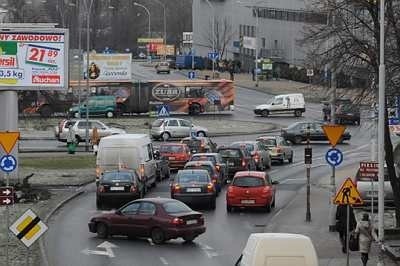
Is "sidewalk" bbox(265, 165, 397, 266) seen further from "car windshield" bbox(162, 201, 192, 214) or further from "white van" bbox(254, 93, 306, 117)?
"white van" bbox(254, 93, 306, 117)

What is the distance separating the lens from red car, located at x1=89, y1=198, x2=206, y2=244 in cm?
2650

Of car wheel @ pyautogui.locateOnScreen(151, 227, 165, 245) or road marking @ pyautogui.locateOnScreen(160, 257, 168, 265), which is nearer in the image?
road marking @ pyautogui.locateOnScreen(160, 257, 168, 265)

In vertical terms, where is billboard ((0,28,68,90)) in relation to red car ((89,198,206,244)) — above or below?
above

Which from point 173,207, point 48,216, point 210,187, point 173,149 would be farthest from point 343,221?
point 173,149

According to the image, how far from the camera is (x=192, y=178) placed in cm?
3425

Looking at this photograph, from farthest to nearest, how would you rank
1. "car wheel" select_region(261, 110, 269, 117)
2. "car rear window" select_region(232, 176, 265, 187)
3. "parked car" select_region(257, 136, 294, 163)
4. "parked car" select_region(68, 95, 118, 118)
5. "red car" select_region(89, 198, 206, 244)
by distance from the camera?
"car wheel" select_region(261, 110, 269, 117)
"parked car" select_region(68, 95, 118, 118)
"parked car" select_region(257, 136, 294, 163)
"car rear window" select_region(232, 176, 265, 187)
"red car" select_region(89, 198, 206, 244)

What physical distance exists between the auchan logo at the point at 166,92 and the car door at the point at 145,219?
50.5m

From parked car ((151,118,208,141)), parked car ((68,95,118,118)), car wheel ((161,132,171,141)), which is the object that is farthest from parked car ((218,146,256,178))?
parked car ((68,95,118,118))

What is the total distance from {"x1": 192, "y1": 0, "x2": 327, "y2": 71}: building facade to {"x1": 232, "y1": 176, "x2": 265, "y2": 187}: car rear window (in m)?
71.5

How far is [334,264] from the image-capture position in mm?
23266

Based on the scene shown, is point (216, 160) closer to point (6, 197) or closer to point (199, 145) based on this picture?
point (199, 145)

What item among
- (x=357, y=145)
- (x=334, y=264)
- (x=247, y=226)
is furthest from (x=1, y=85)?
(x=357, y=145)

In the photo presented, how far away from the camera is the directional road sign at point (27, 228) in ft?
64.9

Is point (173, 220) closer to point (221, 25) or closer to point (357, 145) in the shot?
point (357, 145)
